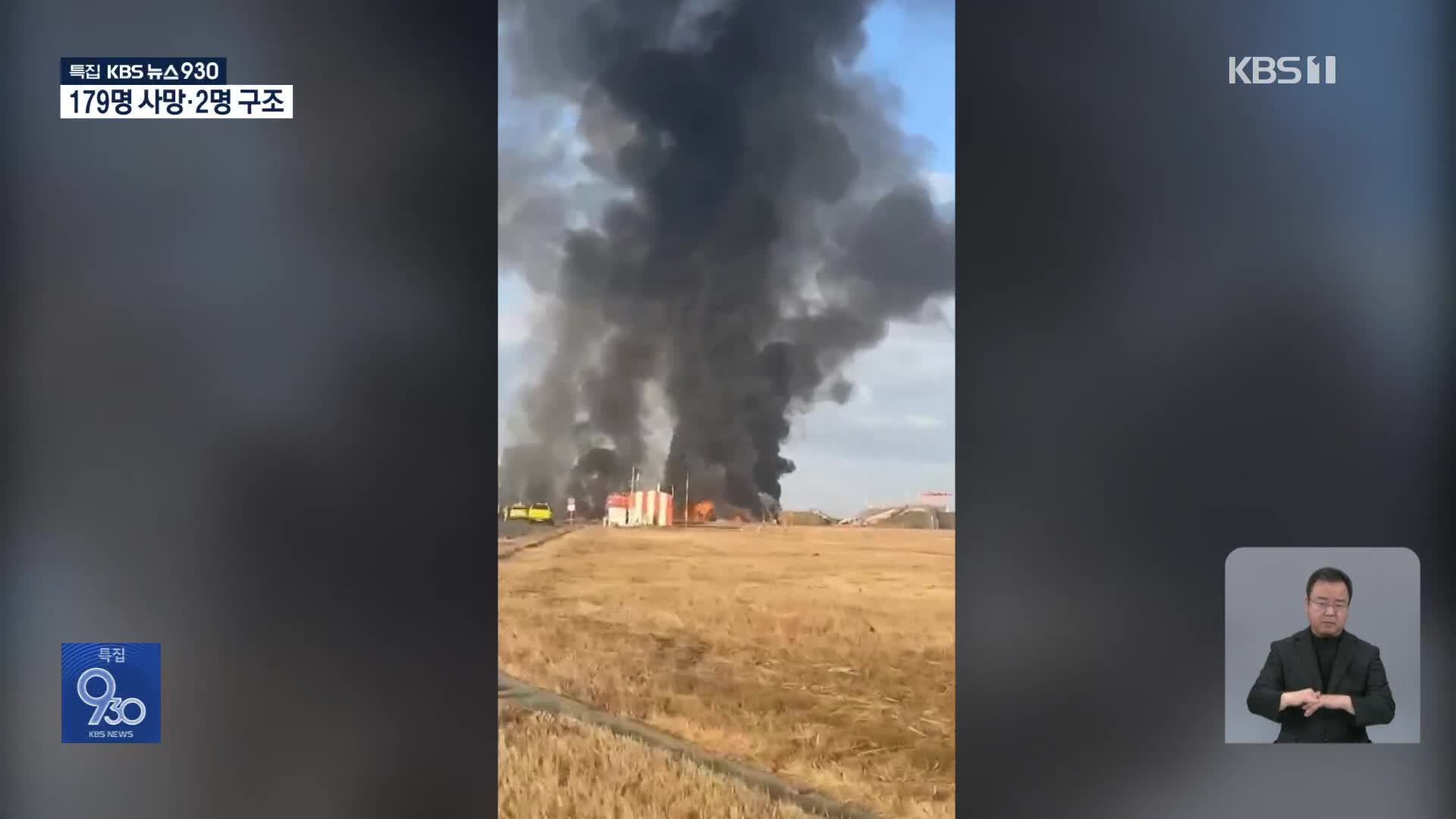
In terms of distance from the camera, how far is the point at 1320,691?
2.15m

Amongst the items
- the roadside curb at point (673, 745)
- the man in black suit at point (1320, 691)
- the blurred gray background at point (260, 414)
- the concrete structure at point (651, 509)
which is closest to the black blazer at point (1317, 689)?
the man in black suit at point (1320, 691)

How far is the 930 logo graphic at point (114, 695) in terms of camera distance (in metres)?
2.17

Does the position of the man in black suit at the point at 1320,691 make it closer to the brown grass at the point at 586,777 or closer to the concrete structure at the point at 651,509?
the brown grass at the point at 586,777

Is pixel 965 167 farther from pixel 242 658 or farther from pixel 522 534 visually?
pixel 242 658

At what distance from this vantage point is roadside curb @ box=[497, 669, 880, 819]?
2.14 metres

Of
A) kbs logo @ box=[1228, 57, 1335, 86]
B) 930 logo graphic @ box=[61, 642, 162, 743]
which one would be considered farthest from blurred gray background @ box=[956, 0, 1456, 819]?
930 logo graphic @ box=[61, 642, 162, 743]

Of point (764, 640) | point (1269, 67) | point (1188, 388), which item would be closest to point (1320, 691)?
point (1188, 388)

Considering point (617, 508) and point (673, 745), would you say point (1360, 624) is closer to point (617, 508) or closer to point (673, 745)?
point (673, 745)

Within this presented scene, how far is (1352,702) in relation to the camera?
2145 mm

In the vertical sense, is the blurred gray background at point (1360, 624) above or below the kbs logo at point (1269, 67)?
below

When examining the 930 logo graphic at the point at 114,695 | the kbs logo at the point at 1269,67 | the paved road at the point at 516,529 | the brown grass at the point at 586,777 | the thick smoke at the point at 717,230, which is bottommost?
the brown grass at the point at 586,777

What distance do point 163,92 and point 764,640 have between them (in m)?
2.11

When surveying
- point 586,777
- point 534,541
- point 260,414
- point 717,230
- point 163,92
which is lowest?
point 586,777

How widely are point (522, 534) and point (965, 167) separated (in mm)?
1480
